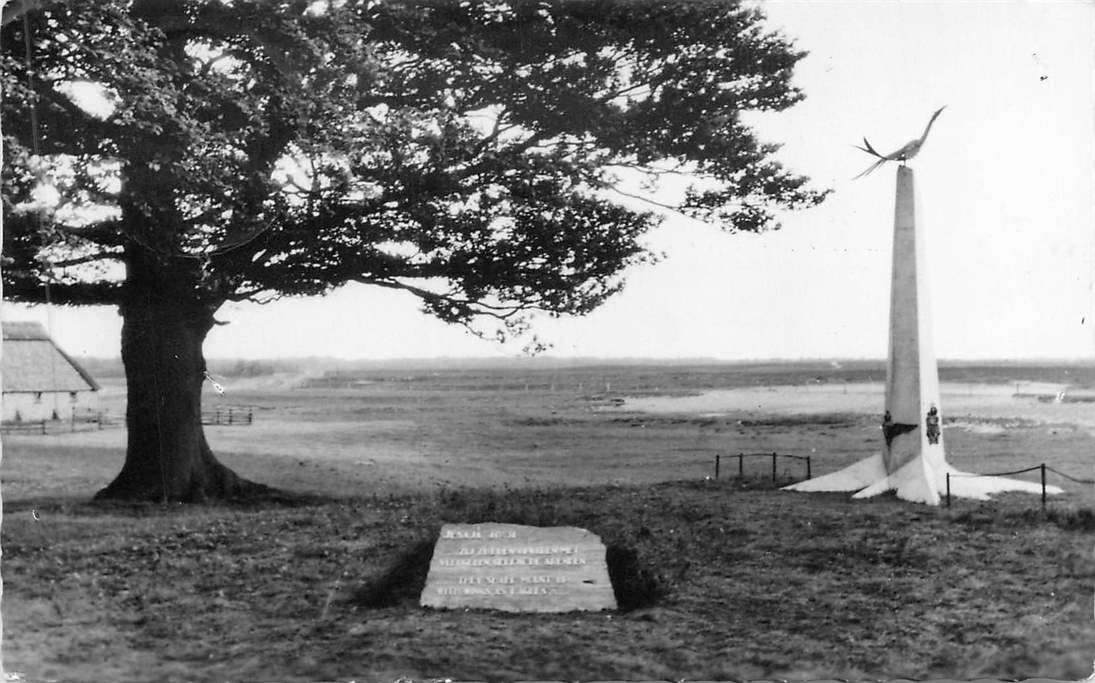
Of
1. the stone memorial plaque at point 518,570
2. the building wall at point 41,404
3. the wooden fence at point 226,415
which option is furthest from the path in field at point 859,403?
the building wall at point 41,404

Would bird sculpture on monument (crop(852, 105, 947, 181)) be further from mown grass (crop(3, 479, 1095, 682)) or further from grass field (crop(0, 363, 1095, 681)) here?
mown grass (crop(3, 479, 1095, 682))

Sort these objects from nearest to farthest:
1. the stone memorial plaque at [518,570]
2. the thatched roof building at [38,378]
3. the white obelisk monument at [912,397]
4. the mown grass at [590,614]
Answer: the mown grass at [590,614], the stone memorial plaque at [518,570], the thatched roof building at [38,378], the white obelisk monument at [912,397]

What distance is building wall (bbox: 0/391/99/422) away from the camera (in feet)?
12.4

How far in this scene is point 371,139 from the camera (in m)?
3.80

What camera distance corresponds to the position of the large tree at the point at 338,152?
12.2 feet

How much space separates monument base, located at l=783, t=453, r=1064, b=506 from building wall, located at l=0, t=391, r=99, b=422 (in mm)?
3241

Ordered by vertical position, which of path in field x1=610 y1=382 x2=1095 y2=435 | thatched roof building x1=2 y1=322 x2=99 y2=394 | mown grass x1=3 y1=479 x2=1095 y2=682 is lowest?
mown grass x1=3 y1=479 x2=1095 y2=682

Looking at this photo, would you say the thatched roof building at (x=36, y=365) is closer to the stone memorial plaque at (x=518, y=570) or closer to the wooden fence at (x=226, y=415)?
the wooden fence at (x=226, y=415)

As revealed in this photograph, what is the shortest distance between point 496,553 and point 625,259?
1.45 meters

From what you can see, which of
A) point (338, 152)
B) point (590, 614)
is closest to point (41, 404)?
point (338, 152)

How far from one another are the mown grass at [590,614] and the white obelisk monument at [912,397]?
11cm

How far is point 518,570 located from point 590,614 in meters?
0.37

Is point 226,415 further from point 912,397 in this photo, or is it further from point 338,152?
point 912,397

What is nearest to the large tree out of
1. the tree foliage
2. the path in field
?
the tree foliage
